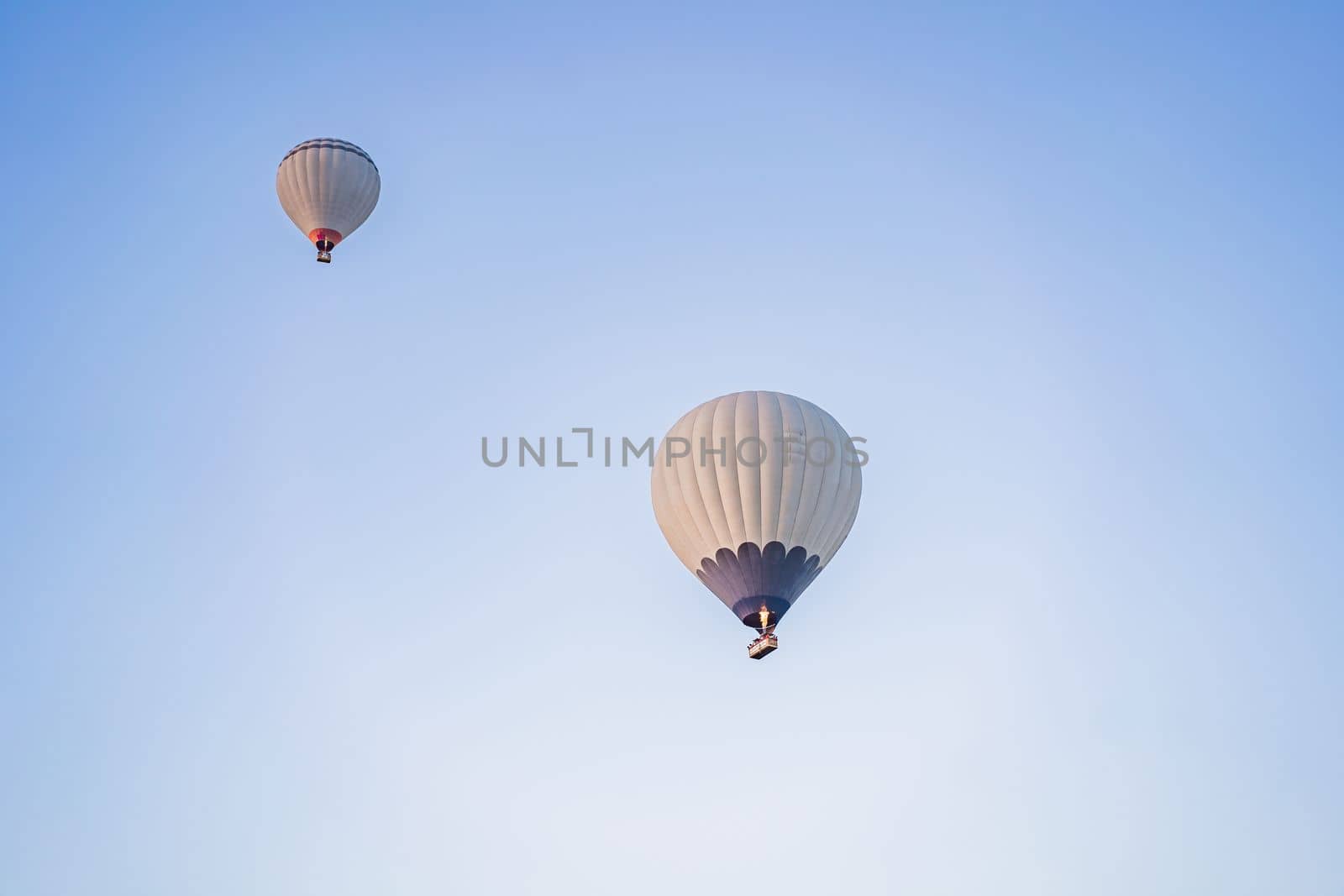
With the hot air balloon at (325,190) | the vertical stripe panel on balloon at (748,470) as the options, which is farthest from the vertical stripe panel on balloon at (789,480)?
the hot air balloon at (325,190)

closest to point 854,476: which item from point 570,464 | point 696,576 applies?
point 696,576

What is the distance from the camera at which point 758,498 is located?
96.7ft

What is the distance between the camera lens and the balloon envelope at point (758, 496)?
2923 centimetres

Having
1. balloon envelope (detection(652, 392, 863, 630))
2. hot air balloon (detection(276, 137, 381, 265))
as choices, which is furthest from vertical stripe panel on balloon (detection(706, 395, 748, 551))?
hot air balloon (detection(276, 137, 381, 265))

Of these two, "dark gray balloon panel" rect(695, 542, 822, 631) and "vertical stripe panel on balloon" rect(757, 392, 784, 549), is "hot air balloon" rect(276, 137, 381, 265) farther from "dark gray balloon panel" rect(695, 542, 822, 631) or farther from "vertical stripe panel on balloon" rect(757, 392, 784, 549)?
"dark gray balloon panel" rect(695, 542, 822, 631)

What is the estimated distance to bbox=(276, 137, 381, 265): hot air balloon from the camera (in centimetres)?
4009

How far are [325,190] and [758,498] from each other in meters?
17.1

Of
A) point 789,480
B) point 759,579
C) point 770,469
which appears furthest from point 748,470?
point 759,579

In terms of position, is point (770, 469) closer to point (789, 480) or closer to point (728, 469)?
point (789, 480)

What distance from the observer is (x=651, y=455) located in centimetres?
3212

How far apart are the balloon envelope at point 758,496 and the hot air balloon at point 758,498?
0.7 inches

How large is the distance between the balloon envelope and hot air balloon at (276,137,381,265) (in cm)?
1403

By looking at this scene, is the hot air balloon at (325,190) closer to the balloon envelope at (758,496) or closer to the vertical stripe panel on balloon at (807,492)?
the balloon envelope at (758,496)

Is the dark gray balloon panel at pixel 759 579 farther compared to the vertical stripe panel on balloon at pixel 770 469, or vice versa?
the vertical stripe panel on balloon at pixel 770 469
